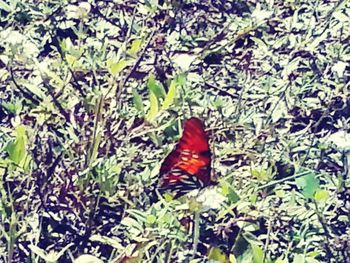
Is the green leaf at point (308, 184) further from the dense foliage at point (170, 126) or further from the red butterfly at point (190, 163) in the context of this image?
the red butterfly at point (190, 163)

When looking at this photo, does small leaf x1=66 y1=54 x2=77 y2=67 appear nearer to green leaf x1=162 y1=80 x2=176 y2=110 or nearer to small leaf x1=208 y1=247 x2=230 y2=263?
green leaf x1=162 y1=80 x2=176 y2=110

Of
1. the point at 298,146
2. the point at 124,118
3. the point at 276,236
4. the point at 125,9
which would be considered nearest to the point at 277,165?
the point at 298,146

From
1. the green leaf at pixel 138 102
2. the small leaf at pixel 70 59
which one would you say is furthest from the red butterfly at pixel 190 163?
the small leaf at pixel 70 59

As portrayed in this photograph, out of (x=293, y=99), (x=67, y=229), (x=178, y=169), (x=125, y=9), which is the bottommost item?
(x=67, y=229)

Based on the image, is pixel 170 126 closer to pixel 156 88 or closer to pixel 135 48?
pixel 156 88

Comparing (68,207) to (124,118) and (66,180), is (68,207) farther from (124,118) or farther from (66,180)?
(124,118)

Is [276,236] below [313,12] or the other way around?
below
